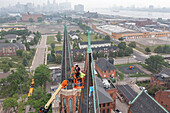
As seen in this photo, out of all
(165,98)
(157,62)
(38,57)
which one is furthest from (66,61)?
(38,57)

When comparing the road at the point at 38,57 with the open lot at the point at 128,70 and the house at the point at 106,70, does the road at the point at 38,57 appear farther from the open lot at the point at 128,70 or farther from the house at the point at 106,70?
the open lot at the point at 128,70

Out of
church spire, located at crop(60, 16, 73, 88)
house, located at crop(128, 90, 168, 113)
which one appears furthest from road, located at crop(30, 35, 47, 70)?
church spire, located at crop(60, 16, 73, 88)

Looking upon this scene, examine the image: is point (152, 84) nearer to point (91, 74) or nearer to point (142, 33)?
point (91, 74)

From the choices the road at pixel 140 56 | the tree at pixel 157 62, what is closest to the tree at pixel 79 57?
the road at pixel 140 56

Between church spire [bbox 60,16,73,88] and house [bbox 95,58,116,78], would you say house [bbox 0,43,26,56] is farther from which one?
church spire [bbox 60,16,73,88]

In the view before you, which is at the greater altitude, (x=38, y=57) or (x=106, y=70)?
(x=106, y=70)

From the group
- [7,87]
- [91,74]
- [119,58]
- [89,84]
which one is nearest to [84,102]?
[89,84]

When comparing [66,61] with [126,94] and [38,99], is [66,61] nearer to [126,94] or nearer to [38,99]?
[38,99]

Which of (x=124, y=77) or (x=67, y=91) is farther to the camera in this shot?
(x=124, y=77)
